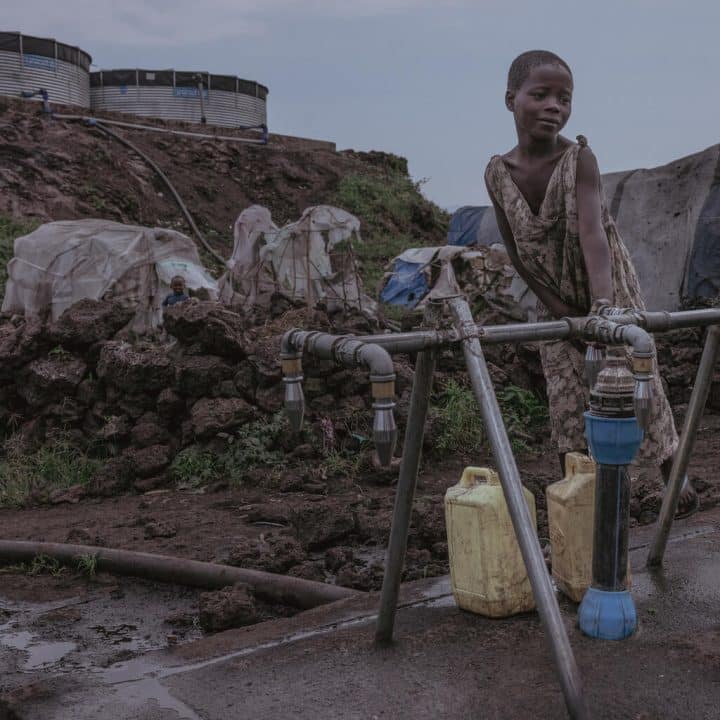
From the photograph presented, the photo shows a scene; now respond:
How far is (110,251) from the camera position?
33.8 feet

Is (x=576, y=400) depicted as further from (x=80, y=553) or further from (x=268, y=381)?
(x=268, y=381)

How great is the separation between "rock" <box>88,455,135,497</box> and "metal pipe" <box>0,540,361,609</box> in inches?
62.0

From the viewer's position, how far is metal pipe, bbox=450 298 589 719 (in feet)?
6.00

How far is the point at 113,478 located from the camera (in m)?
6.02

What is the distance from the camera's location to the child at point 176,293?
9852mm

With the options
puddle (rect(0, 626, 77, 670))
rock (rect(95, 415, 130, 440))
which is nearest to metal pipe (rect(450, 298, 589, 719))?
puddle (rect(0, 626, 77, 670))

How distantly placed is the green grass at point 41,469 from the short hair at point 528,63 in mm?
4352

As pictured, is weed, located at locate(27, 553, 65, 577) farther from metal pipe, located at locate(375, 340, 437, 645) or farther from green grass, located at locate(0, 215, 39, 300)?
green grass, located at locate(0, 215, 39, 300)

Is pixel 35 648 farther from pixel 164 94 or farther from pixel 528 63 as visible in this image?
pixel 164 94

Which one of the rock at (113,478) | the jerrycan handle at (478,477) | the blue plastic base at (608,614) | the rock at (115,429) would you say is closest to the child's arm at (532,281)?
the jerrycan handle at (478,477)

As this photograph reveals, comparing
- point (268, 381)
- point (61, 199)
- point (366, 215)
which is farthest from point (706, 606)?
point (366, 215)

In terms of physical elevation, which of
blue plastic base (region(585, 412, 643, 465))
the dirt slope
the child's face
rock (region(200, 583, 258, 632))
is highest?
the dirt slope

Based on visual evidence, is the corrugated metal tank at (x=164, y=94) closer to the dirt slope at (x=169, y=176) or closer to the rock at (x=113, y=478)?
the dirt slope at (x=169, y=176)

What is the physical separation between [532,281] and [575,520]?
887 millimetres
